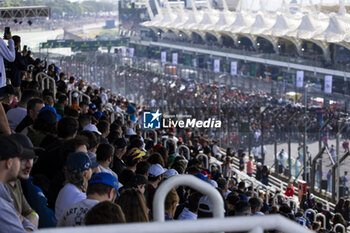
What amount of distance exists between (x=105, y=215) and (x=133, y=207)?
1.37 ft

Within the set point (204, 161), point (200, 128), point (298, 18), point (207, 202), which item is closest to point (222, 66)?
point (298, 18)

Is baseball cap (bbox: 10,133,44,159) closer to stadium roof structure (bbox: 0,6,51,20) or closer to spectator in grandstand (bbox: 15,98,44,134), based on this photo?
spectator in grandstand (bbox: 15,98,44,134)

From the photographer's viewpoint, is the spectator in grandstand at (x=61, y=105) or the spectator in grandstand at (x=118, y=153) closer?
the spectator in grandstand at (x=118, y=153)

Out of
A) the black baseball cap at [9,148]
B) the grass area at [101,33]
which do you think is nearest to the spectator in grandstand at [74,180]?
the black baseball cap at [9,148]

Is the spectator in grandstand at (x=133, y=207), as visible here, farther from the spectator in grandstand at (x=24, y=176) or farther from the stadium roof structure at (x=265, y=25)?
the stadium roof structure at (x=265, y=25)

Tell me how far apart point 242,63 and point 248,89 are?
58.2ft

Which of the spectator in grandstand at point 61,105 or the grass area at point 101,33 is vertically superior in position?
the spectator in grandstand at point 61,105

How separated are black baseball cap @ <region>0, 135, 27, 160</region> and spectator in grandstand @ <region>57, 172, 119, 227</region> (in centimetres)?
33

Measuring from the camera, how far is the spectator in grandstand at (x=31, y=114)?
14.5 feet

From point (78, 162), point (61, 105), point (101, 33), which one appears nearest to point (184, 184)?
point (78, 162)

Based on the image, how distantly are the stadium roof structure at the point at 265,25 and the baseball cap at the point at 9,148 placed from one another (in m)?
39.6

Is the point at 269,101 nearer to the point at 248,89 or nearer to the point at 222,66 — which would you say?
the point at 248,89

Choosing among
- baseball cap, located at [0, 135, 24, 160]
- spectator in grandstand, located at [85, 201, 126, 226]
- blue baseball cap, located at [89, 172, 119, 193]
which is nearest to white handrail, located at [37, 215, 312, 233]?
spectator in grandstand, located at [85, 201, 126, 226]

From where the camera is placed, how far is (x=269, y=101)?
92.1ft
